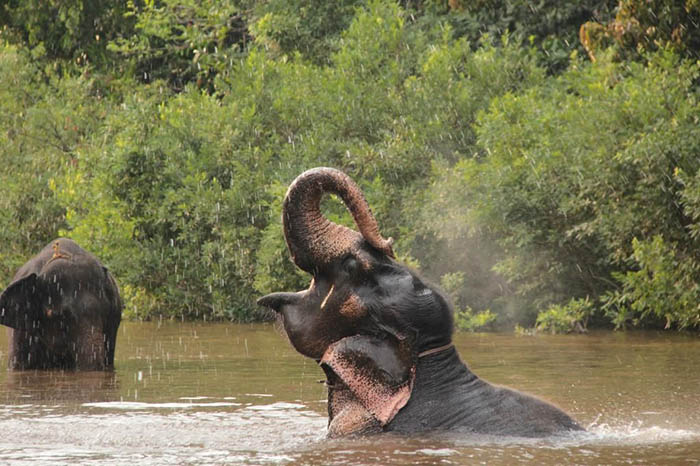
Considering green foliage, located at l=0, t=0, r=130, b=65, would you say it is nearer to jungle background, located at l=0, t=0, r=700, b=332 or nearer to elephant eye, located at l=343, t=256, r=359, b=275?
jungle background, located at l=0, t=0, r=700, b=332

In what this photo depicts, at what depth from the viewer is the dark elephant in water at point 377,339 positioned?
260 inches

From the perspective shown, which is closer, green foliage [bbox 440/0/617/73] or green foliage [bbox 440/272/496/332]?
green foliage [bbox 440/272/496/332]

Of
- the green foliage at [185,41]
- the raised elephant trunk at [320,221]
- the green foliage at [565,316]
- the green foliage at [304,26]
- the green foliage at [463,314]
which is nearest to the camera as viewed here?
the raised elephant trunk at [320,221]

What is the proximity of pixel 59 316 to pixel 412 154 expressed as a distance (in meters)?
8.91

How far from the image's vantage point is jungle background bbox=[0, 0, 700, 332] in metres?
16.4

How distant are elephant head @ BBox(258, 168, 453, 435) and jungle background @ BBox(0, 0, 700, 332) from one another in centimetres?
905

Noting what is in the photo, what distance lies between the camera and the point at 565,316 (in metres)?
16.8

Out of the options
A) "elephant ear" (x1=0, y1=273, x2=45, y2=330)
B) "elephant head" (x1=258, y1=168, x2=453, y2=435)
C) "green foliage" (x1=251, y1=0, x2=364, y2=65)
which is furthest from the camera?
"green foliage" (x1=251, y1=0, x2=364, y2=65)

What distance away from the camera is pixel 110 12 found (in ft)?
102

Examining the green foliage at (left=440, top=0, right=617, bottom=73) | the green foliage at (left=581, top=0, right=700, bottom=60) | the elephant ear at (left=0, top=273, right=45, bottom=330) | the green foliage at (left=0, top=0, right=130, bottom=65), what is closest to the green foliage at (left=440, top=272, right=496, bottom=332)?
the green foliage at (left=581, top=0, right=700, bottom=60)

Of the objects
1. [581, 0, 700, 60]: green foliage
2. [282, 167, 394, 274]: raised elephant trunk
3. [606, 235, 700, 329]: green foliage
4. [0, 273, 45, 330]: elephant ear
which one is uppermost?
[581, 0, 700, 60]: green foliage

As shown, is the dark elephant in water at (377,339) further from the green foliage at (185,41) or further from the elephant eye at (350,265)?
the green foliage at (185,41)

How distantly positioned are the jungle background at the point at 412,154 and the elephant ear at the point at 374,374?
9096 millimetres

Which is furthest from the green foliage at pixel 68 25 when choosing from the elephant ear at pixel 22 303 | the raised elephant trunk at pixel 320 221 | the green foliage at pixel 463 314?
the raised elephant trunk at pixel 320 221
